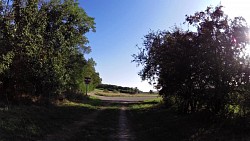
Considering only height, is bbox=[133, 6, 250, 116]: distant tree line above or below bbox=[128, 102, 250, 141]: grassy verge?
above

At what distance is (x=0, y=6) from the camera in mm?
17438

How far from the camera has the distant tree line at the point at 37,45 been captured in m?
18.1

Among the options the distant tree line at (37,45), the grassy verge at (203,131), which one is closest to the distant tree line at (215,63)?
the grassy verge at (203,131)

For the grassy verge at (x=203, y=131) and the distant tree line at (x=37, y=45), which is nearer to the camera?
the grassy verge at (x=203, y=131)

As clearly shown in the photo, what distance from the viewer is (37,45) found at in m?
20.7

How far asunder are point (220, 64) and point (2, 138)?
33.2ft

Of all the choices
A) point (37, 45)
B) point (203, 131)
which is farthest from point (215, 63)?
point (37, 45)

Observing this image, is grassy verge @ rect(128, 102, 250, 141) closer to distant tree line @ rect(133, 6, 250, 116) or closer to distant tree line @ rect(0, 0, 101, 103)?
distant tree line @ rect(133, 6, 250, 116)

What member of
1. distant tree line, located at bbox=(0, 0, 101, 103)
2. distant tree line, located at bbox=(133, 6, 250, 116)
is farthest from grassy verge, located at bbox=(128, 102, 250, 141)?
distant tree line, located at bbox=(0, 0, 101, 103)

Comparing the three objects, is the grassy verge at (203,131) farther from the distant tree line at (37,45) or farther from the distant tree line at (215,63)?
the distant tree line at (37,45)

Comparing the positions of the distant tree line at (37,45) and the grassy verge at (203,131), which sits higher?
the distant tree line at (37,45)

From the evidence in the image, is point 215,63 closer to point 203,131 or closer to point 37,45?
point 203,131

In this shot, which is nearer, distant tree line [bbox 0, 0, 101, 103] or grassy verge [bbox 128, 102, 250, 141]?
grassy verge [bbox 128, 102, 250, 141]

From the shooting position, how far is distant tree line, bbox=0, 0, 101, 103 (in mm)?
18119
